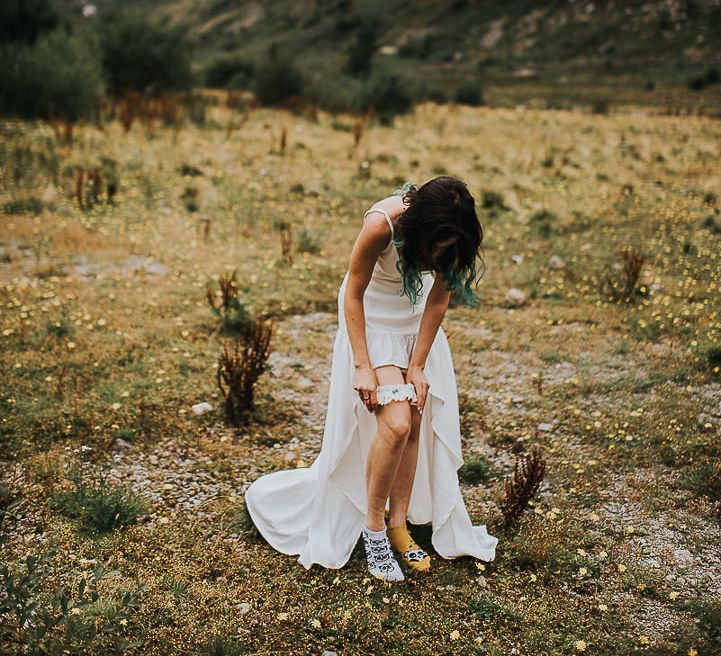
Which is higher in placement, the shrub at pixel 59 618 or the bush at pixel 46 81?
the bush at pixel 46 81

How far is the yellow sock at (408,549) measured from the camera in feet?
11.4

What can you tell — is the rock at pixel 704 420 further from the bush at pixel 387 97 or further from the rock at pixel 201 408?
the bush at pixel 387 97

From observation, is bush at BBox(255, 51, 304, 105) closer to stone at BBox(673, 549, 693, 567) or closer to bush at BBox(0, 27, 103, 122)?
bush at BBox(0, 27, 103, 122)

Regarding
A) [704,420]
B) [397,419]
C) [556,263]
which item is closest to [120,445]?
[397,419]

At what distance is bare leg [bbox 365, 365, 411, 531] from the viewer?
320 cm

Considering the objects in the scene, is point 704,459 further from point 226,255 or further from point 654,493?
point 226,255

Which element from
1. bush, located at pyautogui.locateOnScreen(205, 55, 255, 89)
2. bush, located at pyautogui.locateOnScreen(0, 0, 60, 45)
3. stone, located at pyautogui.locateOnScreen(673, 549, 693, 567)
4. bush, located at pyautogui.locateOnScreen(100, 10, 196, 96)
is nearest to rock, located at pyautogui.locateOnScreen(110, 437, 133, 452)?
stone, located at pyautogui.locateOnScreen(673, 549, 693, 567)

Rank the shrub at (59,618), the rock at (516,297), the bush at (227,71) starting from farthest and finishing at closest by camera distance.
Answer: the bush at (227,71), the rock at (516,297), the shrub at (59,618)

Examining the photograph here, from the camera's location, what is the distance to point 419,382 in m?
3.29

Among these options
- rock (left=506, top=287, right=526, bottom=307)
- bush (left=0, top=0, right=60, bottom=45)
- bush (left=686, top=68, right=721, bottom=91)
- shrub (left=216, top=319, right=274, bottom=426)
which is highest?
bush (left=686, top=68, right=721, bottom=91)

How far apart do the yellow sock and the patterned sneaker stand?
4.0 inches

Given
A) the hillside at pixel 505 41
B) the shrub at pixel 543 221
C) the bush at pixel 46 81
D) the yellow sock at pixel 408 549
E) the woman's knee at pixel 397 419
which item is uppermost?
the hillside at pixel 505 41

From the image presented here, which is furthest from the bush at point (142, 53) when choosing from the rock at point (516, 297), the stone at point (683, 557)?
the stone at point (683, 557)

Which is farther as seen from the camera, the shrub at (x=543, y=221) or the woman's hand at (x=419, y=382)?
the shrub at (x=543, y=221)
